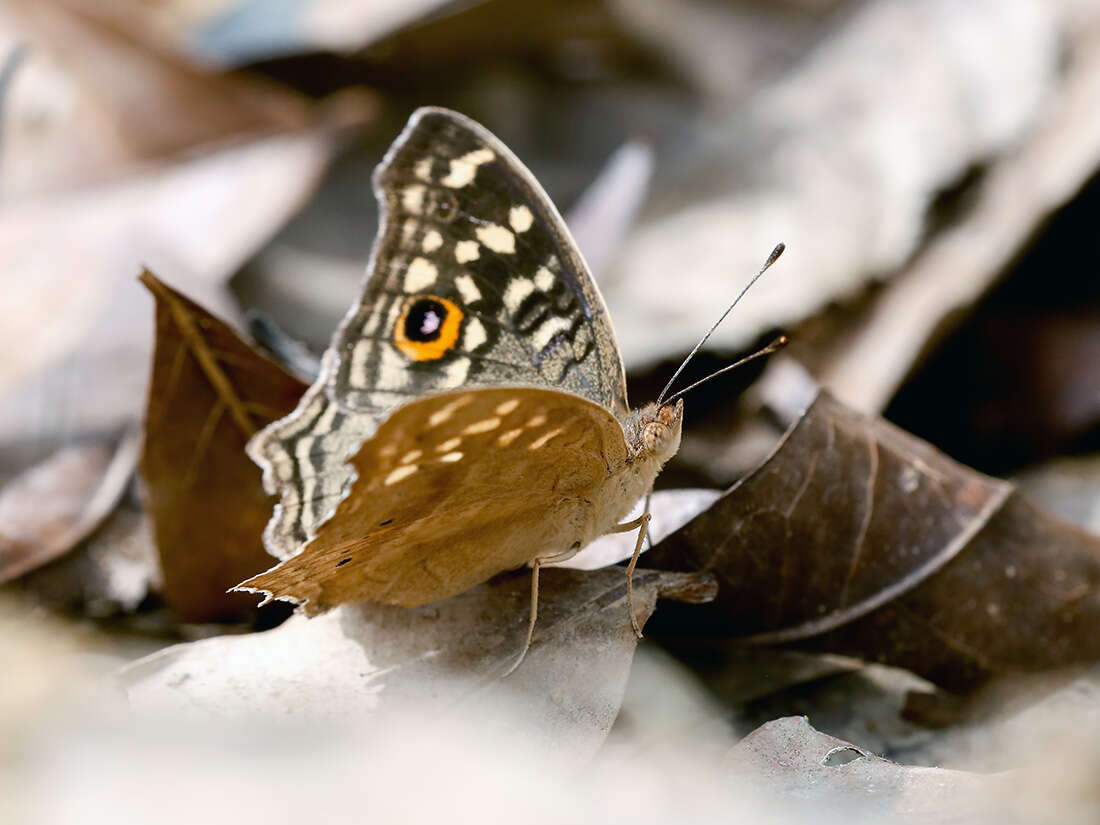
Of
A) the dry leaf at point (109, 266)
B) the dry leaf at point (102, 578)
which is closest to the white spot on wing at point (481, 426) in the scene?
the dry leaf at point (102, 578)

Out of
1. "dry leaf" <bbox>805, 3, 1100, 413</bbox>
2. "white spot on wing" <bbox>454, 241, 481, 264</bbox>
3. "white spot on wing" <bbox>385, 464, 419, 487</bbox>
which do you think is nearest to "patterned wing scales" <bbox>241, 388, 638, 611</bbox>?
"white spot on wing" <bbox>385, 464, 419, 487</bbox>

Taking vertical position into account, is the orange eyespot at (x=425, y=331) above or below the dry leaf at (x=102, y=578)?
above

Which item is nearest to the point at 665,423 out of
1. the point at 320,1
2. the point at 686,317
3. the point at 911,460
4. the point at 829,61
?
the point at 911,460

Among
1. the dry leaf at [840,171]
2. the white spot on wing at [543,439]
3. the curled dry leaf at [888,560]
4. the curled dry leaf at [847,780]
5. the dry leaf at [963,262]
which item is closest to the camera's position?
the curled dry leaf at [847,780]

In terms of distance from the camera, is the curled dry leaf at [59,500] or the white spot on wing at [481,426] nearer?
the white spot on wing at [481,426]

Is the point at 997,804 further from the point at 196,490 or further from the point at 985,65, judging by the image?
the point at 985,65

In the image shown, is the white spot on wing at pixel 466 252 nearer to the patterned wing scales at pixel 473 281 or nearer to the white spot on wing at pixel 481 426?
the patterned wing scales at pixel 473 281
